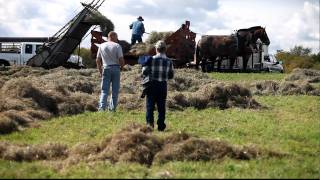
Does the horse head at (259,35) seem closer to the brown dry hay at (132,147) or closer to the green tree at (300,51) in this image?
the brown dry hay at (132,147)

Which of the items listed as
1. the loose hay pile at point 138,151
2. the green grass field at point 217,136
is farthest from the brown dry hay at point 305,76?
the loose hay pile at point 138,151

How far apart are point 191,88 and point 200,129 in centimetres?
777

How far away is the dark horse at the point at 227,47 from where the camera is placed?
1313 inches

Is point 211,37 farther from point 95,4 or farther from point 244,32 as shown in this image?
point 95,4

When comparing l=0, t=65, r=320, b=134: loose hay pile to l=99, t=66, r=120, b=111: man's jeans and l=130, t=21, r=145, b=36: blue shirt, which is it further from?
l=130, t=21, r=145, b=36: blue shirt

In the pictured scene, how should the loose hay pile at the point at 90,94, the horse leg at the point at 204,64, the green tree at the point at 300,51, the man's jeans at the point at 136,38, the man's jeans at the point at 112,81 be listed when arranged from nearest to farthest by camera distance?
the loose hay pile at the point at 90,94, the man's jeans at the point at 112,81, the man's jeans at the point at 136,38, the horse leg at the point at 204,64, the green tree at the point at 300,51

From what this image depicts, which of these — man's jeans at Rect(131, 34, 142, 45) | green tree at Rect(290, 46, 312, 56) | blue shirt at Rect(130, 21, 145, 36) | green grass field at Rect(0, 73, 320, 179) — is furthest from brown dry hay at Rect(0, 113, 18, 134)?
green tree at Rect(290, 46, 312, 56)

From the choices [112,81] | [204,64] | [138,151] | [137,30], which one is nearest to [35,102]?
[112,81]

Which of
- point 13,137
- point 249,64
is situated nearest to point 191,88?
point 13,137

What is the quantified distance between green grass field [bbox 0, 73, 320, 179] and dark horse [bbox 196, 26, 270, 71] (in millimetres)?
13614

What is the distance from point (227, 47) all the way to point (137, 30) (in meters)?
6.97

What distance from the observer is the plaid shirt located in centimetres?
1226

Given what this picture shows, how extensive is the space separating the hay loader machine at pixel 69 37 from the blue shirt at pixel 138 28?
1120mm

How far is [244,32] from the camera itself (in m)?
34.3
